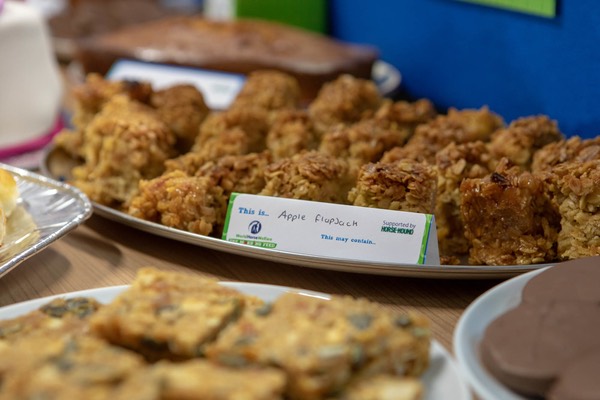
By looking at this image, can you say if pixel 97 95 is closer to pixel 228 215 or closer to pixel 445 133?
pixel 228 215

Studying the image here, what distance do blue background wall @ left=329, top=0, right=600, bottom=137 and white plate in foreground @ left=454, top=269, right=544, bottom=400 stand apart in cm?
84

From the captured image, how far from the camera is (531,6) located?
202 cm

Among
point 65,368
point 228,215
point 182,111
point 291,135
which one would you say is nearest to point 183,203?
point 228,215

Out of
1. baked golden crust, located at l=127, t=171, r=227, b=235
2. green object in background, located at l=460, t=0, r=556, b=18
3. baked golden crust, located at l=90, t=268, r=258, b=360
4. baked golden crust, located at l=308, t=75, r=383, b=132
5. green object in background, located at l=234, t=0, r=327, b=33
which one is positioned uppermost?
green object in background, located at l=460, t=0, r=556, b=18

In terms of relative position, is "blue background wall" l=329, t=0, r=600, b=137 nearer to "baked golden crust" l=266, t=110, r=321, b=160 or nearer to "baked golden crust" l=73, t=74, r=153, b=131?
"baked golden crust" l=266, t=110, r=321, b=160

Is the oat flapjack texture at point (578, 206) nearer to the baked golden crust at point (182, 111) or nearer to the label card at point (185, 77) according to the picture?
the baked golden crust at point (182, 111)

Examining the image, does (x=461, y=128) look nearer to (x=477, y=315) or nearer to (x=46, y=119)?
(x=477, y=315)

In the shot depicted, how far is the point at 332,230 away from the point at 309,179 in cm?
14

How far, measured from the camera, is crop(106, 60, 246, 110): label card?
2570mm

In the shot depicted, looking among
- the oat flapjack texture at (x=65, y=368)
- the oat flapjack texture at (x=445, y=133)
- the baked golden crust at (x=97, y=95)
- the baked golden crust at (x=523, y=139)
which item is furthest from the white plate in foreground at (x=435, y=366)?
the baked golden crust at (x=97, y=95)

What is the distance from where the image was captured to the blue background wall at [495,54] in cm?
187

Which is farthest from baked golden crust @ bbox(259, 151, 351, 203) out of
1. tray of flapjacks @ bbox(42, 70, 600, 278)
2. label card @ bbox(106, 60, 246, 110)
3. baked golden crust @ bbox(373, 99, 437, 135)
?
label card @ bbox(106, 60, 246, 110)

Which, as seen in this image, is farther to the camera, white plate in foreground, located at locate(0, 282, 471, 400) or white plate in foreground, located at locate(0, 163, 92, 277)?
white plate in foreground, located at locate(0, 163, 92, 277)

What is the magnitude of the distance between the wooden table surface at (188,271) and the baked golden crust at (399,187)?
0.49 feet
